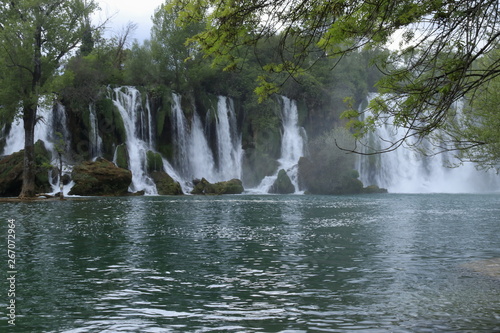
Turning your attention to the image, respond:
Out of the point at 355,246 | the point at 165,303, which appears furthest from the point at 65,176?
the point at 165,303

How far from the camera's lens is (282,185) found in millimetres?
55625

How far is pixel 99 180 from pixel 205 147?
1675 centimetres

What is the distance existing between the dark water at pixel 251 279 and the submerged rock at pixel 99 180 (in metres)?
23.5

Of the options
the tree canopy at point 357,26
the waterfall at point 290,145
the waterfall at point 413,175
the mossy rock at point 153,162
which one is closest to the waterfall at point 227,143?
the waterfall at point 290,145

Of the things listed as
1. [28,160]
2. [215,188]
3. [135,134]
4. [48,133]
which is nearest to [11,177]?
[28,160]

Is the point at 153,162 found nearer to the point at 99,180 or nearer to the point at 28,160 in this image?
the point at 99,180

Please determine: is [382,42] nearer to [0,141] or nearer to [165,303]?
[165,303]

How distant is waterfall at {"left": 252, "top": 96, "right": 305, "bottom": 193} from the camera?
58.1 m

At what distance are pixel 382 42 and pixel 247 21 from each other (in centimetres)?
203

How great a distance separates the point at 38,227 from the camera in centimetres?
1922

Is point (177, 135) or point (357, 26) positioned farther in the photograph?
point (177, 135)

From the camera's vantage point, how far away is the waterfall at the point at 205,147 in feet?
182

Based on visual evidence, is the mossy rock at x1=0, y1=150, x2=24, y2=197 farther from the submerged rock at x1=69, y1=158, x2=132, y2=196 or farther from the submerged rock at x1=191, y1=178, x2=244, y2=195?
the submerged rock at x1=191, y1=178, x2=244, y2=195

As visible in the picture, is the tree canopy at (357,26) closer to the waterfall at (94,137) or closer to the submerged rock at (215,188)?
the submerged rock at (215,188)
